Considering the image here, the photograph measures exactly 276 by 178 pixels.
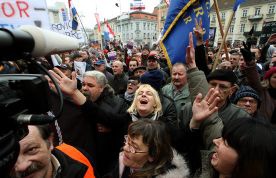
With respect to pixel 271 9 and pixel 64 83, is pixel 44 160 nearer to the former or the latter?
pixel 64 83

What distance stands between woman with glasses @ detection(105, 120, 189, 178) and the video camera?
41.8 inches

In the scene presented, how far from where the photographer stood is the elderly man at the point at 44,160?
134 cm

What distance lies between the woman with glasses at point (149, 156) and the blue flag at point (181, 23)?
1.91 m

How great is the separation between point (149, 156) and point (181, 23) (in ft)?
7.77

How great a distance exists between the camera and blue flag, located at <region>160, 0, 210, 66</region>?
3354 millimetres

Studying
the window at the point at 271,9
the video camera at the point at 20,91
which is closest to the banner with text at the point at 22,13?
the video camera at the point at 20,91

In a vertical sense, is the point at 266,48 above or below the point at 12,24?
below

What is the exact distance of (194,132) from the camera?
176cm

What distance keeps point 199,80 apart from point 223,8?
5341 centimetres

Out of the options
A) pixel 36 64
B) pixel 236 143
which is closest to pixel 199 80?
pixel 236 143

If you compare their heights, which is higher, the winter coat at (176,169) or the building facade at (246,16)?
the building facade at (246,16)

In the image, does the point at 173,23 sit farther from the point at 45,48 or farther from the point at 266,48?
the point at 266,48

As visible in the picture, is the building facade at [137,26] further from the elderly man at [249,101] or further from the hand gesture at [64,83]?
the hand gesture at [64,83]

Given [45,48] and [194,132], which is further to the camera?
[194,132]
